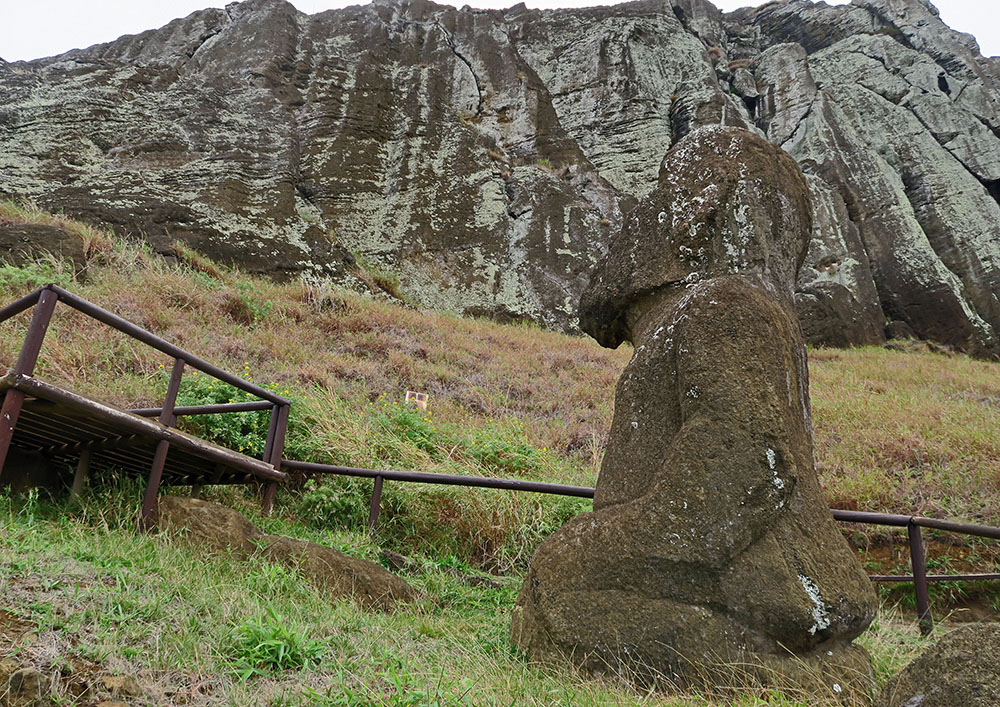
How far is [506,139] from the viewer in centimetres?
2330

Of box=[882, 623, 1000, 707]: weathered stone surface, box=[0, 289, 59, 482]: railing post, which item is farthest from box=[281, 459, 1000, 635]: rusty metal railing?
box=[0, 289, 59, 482]: railing post

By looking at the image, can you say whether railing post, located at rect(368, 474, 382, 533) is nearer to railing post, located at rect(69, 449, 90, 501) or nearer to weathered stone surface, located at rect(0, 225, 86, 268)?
railing post, located at rect(69, 449, 90, 501)

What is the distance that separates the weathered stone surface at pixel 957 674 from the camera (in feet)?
6.70

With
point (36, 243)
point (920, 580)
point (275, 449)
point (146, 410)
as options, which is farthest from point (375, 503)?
point (36, 243)

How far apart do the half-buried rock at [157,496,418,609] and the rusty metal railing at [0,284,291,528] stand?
35 centimetres

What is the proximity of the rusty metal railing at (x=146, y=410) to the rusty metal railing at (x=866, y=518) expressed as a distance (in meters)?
0.32

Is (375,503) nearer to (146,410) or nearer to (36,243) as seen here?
(146,410)

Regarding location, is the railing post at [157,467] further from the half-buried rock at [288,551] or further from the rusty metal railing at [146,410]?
the half-buried rock at [288,551]

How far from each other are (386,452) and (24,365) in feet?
12.2

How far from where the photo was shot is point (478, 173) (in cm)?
2145

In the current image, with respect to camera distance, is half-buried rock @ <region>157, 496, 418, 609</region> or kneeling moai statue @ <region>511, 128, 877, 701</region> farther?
half-buried rock @ <region>157, 496, 418, 609</region>

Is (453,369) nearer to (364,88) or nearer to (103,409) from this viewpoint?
(103,409)

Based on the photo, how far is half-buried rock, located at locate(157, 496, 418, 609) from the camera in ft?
14.8

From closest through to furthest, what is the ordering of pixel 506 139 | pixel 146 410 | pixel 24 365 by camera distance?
pixel 24 365, pixel 146 410, pixel 506 139
